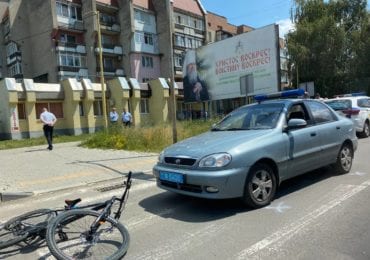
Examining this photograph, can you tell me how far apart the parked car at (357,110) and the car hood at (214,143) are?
1000 centimetres

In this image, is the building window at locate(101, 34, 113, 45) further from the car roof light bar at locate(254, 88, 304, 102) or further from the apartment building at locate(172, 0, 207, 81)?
the car roof light bar at locate(254, 88, 304, 102)

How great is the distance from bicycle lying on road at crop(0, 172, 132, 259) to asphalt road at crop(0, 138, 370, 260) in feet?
0.55

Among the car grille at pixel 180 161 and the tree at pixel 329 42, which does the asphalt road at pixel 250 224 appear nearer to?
the car grille at pixel 180 161

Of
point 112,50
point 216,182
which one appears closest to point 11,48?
point 112,50

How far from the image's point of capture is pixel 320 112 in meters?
7.39

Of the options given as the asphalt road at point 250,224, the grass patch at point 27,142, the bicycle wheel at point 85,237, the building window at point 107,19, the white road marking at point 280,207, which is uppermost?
the building window at point 107,19

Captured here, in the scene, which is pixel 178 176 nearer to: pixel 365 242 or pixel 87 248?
pixel 87 248

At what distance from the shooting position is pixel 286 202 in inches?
231

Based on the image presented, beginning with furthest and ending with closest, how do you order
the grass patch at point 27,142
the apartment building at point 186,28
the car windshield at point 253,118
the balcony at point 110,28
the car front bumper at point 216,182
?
the apartment building at point 186,28 < the balcony at point 110,28 < the grass patch at point 27,142 < the car windshield at point 253,118 < the car front bumper at point 216,182

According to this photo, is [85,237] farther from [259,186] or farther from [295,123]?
[295,123]

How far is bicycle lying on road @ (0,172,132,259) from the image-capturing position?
401 cm

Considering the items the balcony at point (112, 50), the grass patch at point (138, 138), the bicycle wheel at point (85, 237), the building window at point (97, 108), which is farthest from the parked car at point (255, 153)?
the balcony at point (112, 50)

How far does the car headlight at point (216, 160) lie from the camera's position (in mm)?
5273

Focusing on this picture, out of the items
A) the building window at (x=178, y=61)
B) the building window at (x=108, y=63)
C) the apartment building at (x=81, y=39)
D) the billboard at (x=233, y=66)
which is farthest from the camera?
the building window at (x=178, y=61)
